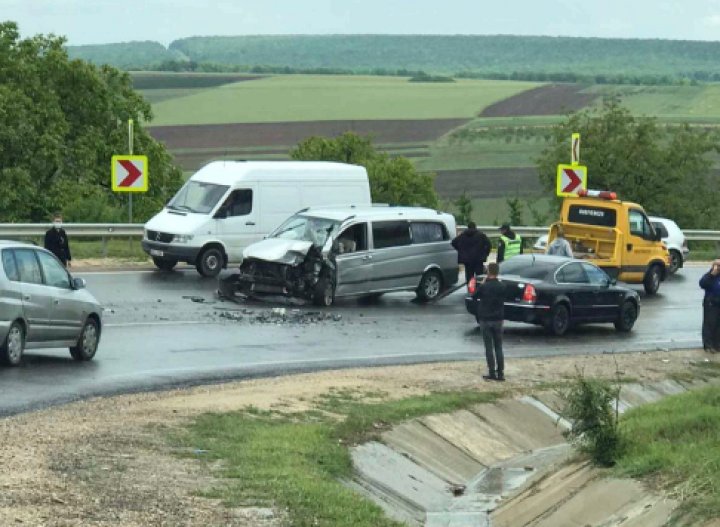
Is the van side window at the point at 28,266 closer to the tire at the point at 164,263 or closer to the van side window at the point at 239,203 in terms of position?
the tire at the point at 164,263

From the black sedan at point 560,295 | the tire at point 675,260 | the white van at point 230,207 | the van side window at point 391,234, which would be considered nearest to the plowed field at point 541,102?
the tire at point 675,260

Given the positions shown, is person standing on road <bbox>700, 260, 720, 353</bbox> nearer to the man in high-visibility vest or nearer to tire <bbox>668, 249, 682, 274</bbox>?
the man in high-visibility vest

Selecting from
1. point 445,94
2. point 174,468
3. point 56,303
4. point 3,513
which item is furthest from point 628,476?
point 445,94

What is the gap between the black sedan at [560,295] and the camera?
1096 inches

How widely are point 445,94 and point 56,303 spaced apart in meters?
140

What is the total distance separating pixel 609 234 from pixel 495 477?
17074 millimetres

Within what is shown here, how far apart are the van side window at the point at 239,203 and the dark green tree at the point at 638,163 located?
134ft

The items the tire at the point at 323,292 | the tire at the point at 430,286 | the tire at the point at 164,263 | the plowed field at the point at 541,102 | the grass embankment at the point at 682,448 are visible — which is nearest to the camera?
the grass embankment at the point at 682,448

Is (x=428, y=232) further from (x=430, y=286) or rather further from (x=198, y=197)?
(x=198, y=197)

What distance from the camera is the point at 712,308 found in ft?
87.0

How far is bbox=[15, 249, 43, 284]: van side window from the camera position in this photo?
2056 centimetres

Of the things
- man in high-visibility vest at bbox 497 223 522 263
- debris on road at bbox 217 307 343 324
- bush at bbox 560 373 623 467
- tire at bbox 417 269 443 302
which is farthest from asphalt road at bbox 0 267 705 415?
bush at bbox 560 373 623 467

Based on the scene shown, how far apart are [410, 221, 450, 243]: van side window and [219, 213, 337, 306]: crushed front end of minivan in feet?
7.89

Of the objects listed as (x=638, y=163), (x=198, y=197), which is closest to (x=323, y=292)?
(x=198, y=197)
